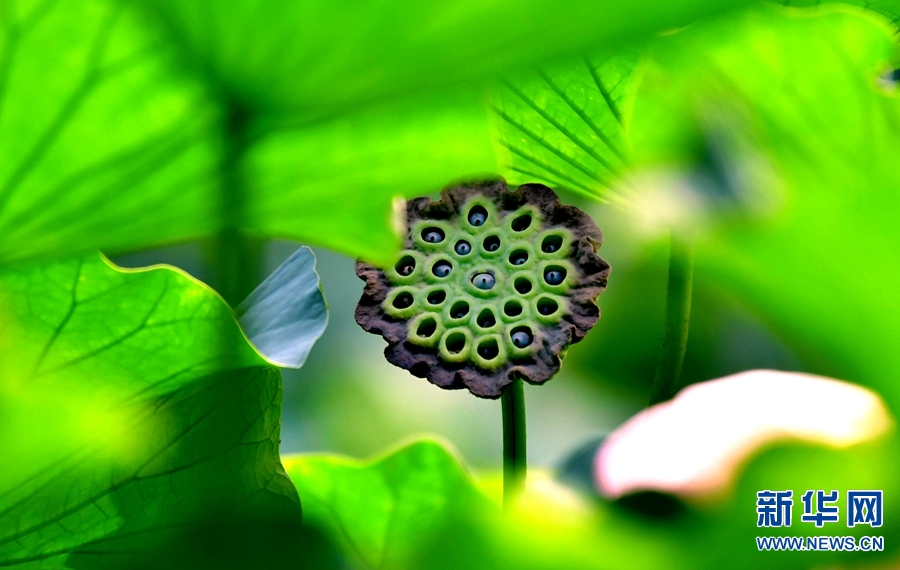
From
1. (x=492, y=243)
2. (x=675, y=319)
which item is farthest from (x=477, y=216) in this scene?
(x=675, y=319)

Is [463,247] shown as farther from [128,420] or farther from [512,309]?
[128,420]

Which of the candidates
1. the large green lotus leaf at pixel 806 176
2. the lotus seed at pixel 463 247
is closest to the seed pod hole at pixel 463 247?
the lotus seed at pixel 463 247

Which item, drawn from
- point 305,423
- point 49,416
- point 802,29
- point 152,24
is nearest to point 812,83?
point 802,29

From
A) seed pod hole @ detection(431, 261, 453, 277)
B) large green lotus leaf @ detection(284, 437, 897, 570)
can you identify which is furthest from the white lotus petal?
seed pod hole @ detection(431, 261, 453, 277)

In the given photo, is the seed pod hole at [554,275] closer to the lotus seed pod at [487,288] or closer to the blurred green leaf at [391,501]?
the lotus seed pod at [487,288]

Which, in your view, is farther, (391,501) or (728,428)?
(391,501)

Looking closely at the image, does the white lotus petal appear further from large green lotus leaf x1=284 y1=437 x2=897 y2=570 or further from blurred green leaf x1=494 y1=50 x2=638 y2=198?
blurred green leaf x1=494 y1=50 x2=638 y2=198
